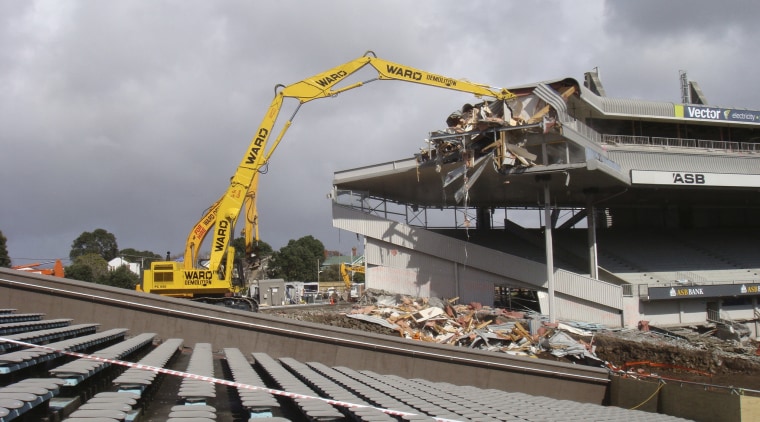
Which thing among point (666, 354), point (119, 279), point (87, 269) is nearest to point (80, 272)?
point (87, 269)

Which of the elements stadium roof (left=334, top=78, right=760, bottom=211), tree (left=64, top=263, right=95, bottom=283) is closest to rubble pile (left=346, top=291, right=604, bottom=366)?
stadium roof (left=334, top=78, right=760, bottom=211)

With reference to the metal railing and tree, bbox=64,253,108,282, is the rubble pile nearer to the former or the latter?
the metal railing

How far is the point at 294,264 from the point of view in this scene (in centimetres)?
8456

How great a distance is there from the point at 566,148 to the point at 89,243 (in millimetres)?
80500

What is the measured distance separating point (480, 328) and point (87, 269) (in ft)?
127

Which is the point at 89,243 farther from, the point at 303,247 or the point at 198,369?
the point at 198,369

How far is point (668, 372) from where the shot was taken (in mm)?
21672

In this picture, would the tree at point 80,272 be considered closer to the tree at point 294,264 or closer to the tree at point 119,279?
the tree at point 119,279

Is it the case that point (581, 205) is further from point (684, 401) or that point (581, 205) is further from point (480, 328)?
point (684, 401)

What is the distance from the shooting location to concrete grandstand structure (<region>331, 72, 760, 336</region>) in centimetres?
2672

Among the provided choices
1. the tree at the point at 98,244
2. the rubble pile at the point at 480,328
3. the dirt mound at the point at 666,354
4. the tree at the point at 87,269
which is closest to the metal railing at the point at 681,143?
the dirt mound at the point at 666,354

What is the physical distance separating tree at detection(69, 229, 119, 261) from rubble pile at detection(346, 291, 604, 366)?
71205 mm

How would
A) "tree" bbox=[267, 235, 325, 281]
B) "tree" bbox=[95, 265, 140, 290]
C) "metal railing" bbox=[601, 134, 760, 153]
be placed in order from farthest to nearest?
1. "tree" bbox=[267, 235, 325, 281]
2. "tree" bbox=[95, 265, 140, 290]
3. "metal railing" bbox=[601, 134, 760, 153]

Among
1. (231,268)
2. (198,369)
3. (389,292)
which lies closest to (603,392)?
(198,369)
